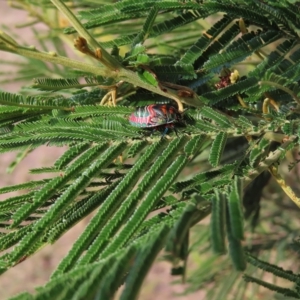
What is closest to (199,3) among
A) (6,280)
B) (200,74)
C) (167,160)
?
(200,74)

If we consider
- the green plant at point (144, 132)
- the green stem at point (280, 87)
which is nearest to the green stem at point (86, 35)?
the green plant at point (144, 132)

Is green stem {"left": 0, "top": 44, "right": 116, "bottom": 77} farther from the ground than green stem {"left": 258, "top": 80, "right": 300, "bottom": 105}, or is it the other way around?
green stem {"left": 0, "top": 44, "right": 116, "bottom": 77}

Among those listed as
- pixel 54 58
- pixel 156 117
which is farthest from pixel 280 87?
pixel 54 58

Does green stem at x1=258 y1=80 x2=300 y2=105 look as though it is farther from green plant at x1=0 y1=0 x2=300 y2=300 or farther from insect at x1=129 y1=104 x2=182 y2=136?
insect at x1=129 y1=104 x2=182 y2=136

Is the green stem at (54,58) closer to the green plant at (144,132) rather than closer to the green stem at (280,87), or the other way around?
the green plant at (144,132)

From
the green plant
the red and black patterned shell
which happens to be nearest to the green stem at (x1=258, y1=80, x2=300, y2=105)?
the green plant
